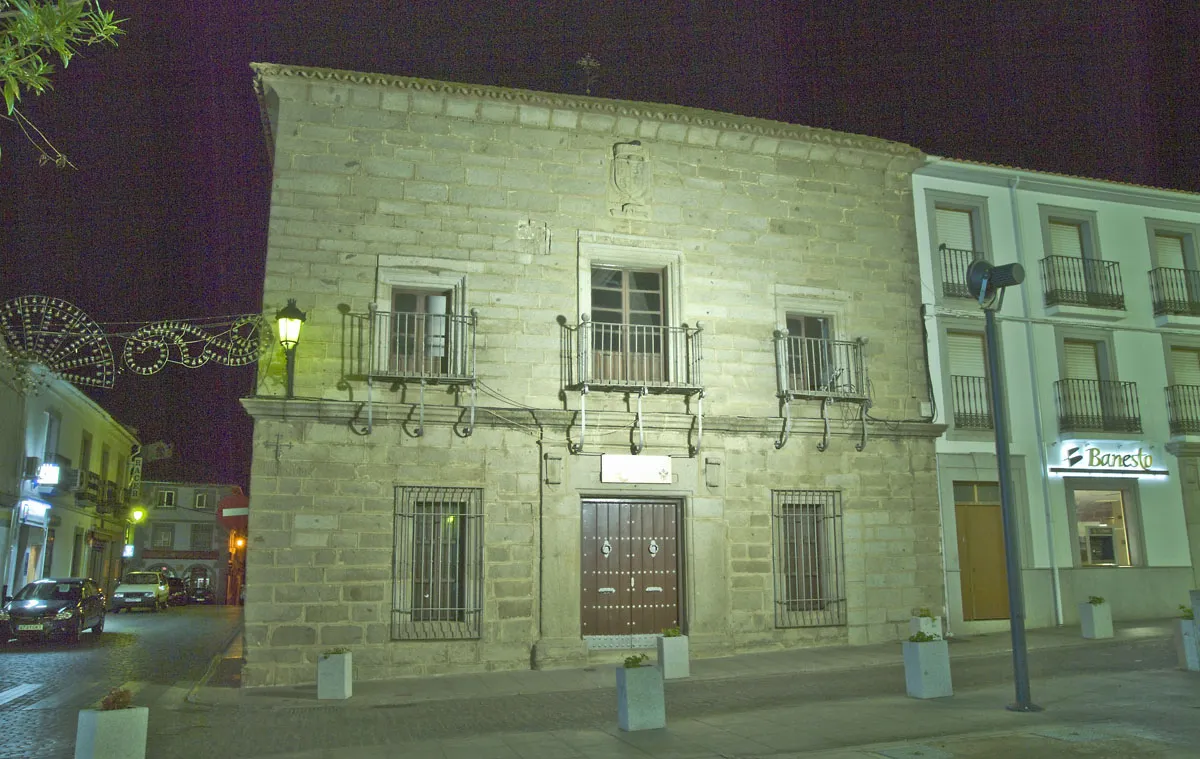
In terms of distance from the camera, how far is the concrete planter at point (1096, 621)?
14.2 m

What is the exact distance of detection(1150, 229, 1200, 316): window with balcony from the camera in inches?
736

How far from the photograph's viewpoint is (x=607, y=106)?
14.1m

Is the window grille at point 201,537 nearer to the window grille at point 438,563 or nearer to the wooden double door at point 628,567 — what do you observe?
the window grille at point 438,563

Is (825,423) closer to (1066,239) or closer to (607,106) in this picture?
(607,106)

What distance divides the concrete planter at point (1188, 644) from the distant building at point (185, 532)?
44.3 meters

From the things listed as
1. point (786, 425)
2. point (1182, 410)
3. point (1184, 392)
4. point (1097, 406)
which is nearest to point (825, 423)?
point (786, 425)

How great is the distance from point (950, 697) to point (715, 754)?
3573mm

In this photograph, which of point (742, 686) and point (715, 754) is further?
point (742, 686)

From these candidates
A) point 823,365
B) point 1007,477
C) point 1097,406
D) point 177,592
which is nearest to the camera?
point 1007,477

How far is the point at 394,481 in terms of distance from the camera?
496 inches

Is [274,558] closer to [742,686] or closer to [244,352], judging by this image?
[244,352]

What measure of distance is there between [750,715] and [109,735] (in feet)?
18.6

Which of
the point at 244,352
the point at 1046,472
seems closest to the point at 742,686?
the point at 244,352

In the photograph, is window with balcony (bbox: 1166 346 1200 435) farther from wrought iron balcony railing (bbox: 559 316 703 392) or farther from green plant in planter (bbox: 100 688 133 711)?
green plant in planter (bbox: 100 688 133 711)
